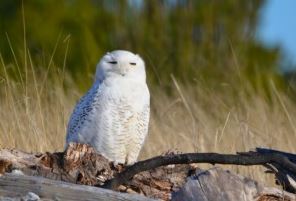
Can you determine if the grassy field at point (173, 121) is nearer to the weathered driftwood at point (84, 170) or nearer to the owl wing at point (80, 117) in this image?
the owl wing at point (80, 117)

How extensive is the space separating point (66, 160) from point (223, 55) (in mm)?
9311

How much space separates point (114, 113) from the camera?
5.18 meters

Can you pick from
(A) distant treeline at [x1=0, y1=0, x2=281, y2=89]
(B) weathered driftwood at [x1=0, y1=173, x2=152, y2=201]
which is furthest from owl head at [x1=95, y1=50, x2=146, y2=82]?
(A) distant treeline at [x1=0, y1=0, x2=281, y2=89]

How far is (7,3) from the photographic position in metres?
17.0

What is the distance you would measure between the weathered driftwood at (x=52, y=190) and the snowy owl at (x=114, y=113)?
167 centimetres

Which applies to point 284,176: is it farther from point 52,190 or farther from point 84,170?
point 52,190

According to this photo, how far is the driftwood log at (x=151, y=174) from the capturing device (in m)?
3.47

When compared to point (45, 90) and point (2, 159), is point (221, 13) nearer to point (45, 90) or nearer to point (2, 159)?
point (45, 90)

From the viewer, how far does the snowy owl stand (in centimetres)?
515

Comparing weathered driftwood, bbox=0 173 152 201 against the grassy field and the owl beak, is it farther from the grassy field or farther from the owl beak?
the owl beak

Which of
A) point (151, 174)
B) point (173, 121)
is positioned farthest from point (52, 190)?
point (173, 121)

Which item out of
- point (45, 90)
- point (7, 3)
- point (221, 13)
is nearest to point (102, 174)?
point (45, 90)

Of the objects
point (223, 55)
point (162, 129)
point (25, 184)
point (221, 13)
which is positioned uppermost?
point (221, 13)

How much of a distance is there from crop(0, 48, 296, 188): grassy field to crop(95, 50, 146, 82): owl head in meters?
0.31
